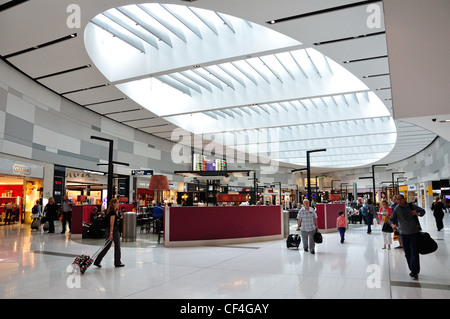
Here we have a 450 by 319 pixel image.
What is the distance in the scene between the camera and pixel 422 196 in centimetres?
3366

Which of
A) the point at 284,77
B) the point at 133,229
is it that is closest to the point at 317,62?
the point at 284,77

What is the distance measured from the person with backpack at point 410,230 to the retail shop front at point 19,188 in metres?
14.0

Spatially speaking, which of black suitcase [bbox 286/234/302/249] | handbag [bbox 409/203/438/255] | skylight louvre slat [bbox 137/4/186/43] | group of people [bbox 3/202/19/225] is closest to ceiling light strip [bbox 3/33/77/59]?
skylight louvre slat [bbox 137/4/186/43]

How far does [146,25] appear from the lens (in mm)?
11438

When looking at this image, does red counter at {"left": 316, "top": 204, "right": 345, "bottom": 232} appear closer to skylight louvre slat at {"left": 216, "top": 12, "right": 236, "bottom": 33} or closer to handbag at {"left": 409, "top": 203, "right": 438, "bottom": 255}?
skylight louvre slat at {"left": 216, "top": 12, "right": 236, "bottom": 33}

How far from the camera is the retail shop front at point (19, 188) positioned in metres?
13.6

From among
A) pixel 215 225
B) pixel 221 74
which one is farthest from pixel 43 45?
pixel 215 225

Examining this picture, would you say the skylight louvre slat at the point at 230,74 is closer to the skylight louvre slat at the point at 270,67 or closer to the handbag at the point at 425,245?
the skylight louvre slat at the point at 270,67

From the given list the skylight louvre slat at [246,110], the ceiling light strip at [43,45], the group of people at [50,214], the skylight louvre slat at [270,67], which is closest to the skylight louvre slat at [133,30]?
the ceiling light strip at [43,45]

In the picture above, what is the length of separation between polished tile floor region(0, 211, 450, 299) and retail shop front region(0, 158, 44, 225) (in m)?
5.45

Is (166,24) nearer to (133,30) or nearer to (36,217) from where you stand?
(133,30)

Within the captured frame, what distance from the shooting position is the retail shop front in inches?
536
